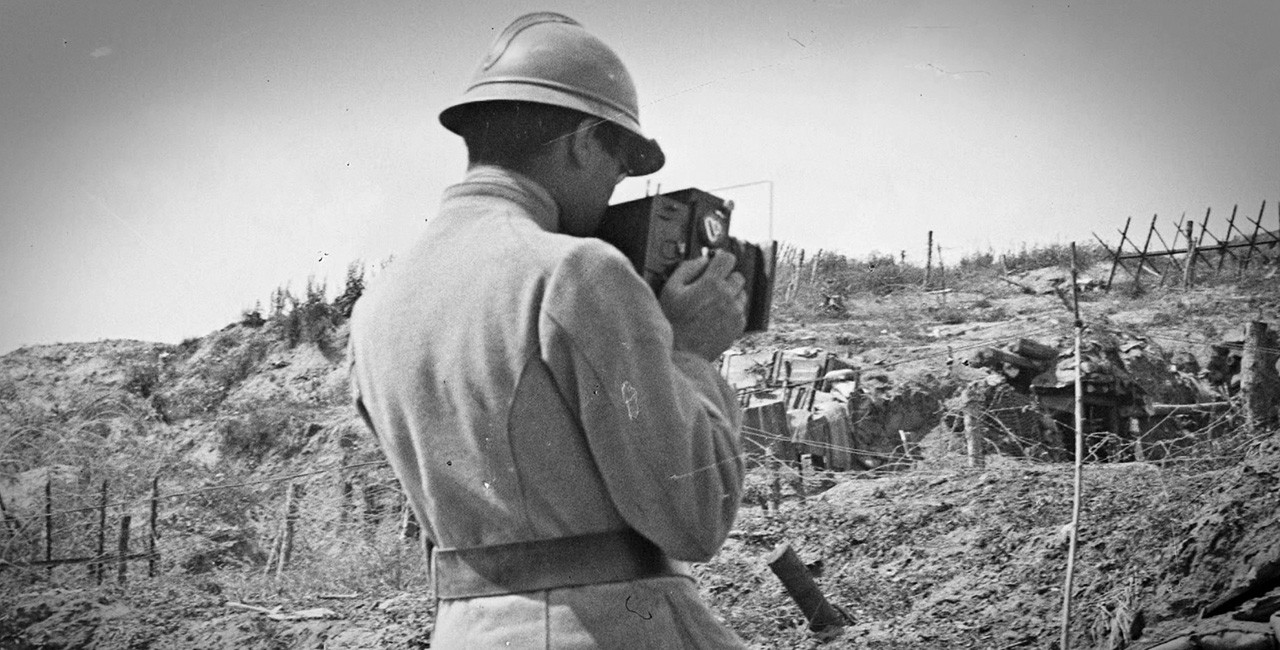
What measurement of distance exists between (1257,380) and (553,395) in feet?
40.1

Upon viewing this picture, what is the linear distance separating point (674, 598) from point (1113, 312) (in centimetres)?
2023

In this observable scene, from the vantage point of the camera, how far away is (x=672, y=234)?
5.63 ft

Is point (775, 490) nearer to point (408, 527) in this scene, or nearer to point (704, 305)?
point (408, 527)

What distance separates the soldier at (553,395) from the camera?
1.50 m

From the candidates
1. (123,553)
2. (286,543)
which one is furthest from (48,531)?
(286,543)

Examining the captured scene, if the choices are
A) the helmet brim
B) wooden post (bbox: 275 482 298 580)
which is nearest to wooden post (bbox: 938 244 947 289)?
wooden post (bbox: 275 482 298 580)

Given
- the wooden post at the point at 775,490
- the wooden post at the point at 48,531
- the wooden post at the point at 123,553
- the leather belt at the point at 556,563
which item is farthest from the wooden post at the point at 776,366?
the leather belt at the point at 556,563

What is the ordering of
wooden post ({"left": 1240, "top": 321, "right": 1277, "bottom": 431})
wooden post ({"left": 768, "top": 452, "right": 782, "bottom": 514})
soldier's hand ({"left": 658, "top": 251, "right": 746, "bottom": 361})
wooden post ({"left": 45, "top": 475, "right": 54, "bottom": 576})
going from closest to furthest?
soldier's hand ({"left": 658, "top": 251, "right": 746, "bottom": 361}) → wooden post ({"left": 45, "top": 475, "right": 54, "bottom": 576}) → wooden post ({"left": 768, "top": 452, "right": 782, "bottom": 514}) → wooden post ({"left": 1240, "top": 321, "right": 1277, "bottom": 431})

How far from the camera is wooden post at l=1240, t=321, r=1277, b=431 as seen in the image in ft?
39.3

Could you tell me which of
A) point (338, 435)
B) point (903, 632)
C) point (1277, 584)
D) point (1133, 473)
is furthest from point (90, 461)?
point (1277, 584)

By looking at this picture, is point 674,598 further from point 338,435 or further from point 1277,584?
point 338,435

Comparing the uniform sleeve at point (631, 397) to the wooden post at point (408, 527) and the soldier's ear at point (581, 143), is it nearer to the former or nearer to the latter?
the soldier's ear at point (581, 143)

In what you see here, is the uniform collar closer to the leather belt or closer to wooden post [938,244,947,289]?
the leather belt

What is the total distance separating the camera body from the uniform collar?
0.08m
